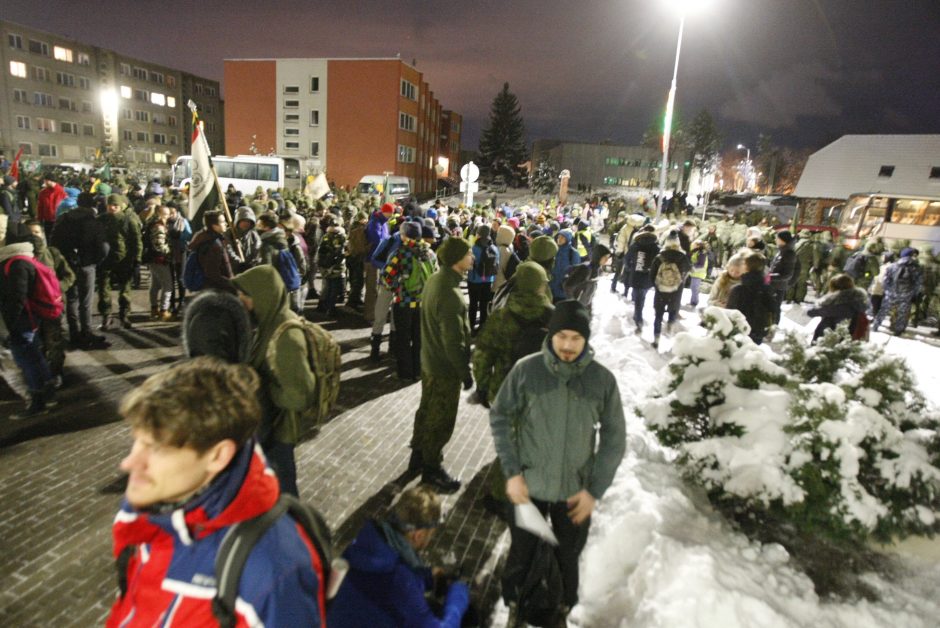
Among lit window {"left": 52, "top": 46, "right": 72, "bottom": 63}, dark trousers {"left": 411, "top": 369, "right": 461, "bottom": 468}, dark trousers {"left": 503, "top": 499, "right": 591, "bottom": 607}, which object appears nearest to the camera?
dark trousers {"left": 503, "top": 499, "right": 591, "bottom": 607}

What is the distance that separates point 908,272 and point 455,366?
11.3 metres

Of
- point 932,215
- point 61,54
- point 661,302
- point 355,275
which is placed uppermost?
point 61,54

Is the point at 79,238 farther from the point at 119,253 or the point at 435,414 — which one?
the point at 435,414

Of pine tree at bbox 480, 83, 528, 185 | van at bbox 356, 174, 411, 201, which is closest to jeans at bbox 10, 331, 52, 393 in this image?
van at bbox 356, 174, 411, 201

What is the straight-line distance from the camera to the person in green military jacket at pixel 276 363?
314 cm

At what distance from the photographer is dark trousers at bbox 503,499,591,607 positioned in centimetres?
300

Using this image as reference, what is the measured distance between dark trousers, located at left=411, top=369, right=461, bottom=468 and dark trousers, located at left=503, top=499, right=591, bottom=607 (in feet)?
5.40

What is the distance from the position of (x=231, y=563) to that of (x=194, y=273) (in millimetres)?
6215

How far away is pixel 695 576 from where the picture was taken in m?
3.26

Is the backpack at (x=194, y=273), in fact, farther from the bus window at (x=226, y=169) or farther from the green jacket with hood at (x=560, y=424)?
the bus window at (x=226, y=169)

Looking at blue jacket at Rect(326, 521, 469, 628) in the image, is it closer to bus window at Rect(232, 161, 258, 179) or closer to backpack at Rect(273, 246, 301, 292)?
backpack at Rect(273, 246, 301, 292)

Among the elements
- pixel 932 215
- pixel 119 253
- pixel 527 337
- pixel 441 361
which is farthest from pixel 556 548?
pixel 932 215

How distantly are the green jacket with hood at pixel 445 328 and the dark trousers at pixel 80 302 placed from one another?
5.71 metres

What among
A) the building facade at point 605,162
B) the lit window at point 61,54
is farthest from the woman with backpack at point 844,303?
the building facade at point 605,162
